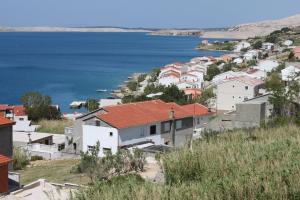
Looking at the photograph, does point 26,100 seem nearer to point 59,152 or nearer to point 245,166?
point 59,152

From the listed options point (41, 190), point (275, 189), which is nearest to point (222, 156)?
point (275, 189)

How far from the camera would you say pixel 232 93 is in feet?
115

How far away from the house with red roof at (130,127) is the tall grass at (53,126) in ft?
23.5

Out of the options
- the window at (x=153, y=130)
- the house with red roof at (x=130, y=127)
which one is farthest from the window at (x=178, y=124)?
the window at (x=153, y=130)

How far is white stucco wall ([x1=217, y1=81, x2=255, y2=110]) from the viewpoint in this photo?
114 ft

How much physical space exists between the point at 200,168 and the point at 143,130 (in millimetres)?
15738

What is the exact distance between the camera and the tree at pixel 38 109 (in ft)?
119

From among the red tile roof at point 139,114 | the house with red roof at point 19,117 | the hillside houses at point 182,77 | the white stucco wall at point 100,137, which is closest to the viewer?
the white stucco wall at point 100,137

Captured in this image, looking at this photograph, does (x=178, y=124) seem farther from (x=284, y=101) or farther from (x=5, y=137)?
(x=5, y=137)

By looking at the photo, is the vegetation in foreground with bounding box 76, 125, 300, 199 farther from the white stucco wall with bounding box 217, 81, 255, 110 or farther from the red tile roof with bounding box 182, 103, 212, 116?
the white stucco wall with bounding box 217, 81, 255, 110

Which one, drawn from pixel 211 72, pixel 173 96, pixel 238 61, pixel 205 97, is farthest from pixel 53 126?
pixel 238 61

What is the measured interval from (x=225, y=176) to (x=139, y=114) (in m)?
17.6

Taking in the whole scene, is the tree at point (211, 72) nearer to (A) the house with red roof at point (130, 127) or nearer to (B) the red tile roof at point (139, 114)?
(B) the red tile roof at point (139, 114)

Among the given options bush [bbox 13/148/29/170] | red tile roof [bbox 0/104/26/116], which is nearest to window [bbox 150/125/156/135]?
bush [bbox 13/148/29/170]
